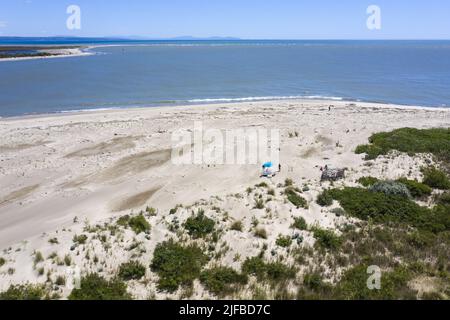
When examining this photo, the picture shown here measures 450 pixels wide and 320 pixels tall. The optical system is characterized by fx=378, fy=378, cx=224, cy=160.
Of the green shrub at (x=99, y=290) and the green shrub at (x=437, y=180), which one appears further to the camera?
the green shrub at (x=437, y=180)

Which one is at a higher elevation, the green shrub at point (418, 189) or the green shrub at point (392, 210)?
the green shrub at point (418, 189)

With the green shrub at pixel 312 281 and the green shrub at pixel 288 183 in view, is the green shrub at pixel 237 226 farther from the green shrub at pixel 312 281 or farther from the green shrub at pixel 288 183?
the green shrub at pixel 288 183

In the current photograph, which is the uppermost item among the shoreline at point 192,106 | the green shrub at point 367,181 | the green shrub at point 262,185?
the shoreline at point 192,106

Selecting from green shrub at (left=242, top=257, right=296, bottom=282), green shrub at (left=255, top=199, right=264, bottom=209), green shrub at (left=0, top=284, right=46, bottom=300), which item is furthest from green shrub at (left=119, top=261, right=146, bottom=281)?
green shrub at (left=255, top=199, right=264, bottom=209)

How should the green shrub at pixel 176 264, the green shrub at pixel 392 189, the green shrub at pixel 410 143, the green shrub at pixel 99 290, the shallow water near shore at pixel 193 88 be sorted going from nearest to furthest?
the green shrub at pixel 99 290
the green shrub at pixel 176 264
the green shrub at pixel 392 189
the green shrub at pixel 410 143
the shallow water near shore at pixel 193 88

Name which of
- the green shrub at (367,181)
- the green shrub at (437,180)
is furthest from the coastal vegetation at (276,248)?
the green shrub at (367,181)

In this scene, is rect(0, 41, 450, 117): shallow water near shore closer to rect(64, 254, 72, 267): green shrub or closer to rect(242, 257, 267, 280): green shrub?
rect(64, 254, 72, 267): green shrub
